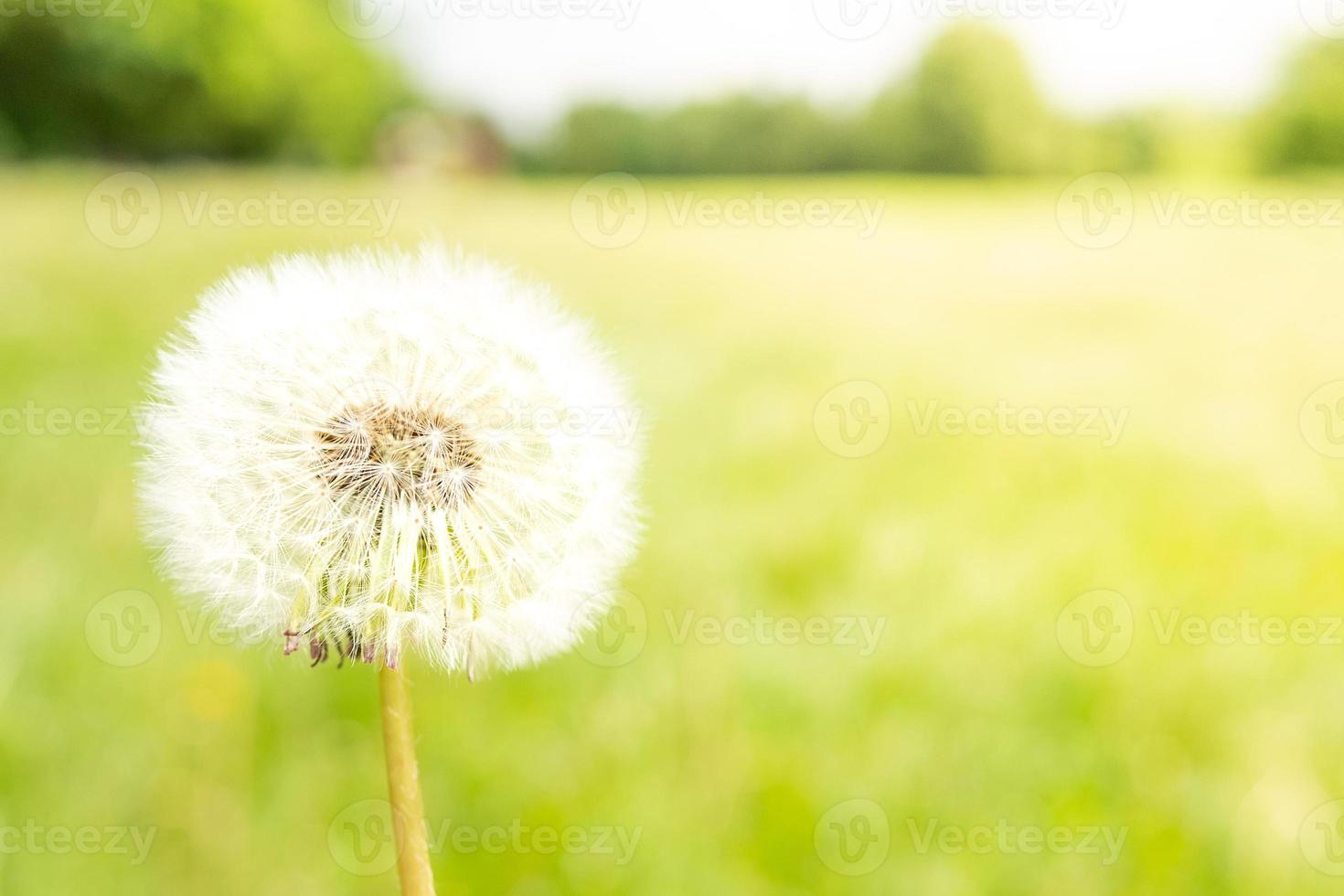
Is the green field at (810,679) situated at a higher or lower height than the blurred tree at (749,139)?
lower

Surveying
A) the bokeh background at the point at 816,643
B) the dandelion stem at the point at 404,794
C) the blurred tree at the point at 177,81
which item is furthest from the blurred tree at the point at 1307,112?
the dandelion stem at the point at 404,794

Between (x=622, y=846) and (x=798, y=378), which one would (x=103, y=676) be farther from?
(x=798, y=378)

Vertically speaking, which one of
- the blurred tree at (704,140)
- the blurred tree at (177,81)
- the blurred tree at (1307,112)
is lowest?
the blurred tree at (177,81)

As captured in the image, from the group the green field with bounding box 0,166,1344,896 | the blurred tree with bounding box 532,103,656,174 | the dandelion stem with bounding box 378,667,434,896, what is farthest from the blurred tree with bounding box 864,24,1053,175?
the dandelion stem with bounding box 378,667,434,896

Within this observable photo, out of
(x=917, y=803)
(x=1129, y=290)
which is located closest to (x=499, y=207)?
(x=1129, y=290)

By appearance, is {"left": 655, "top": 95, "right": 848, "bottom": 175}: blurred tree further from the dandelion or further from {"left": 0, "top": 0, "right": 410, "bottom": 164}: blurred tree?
the dandelion

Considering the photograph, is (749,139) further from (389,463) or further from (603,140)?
(389,463)

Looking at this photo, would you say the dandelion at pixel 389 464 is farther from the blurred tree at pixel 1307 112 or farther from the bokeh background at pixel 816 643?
the blurred tree at pixel 1307 112
